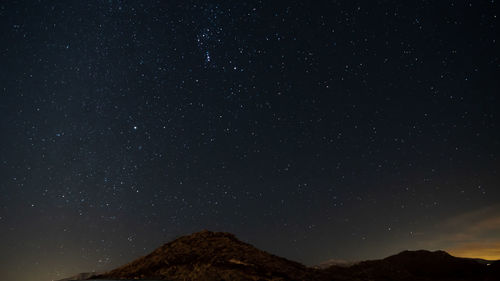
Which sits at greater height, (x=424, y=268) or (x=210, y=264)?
(x=210, y=264)

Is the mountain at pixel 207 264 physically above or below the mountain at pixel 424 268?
above

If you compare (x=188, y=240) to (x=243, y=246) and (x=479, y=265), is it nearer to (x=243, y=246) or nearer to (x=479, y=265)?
(x=243, y=246)

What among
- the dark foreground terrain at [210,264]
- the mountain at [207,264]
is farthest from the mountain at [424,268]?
the mountain at [207,264]

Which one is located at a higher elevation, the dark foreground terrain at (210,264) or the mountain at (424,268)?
the dark foreground terrain at (210,264)

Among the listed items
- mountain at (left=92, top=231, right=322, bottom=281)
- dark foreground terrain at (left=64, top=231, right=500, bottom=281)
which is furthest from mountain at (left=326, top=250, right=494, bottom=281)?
mountain at (left=92, top=231, right=322, bottom=281)

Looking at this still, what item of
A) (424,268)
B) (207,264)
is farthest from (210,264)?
(424,268)

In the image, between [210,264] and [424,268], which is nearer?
[210,264]

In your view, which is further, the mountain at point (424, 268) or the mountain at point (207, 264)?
the mountain at point (424, 268)

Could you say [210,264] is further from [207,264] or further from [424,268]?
[424,268]

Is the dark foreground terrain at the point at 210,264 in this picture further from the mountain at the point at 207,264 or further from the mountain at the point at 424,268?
the mountain at the point at 424,268
